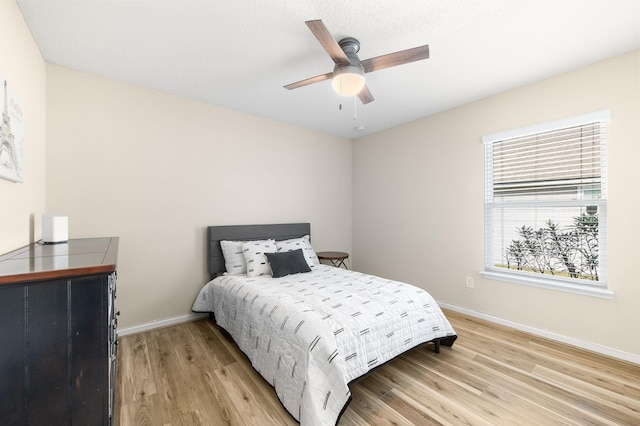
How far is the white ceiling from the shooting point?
1713 mm

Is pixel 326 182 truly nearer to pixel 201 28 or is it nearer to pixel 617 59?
pixel 201 28

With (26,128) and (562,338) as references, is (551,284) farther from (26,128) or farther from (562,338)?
(26,128)

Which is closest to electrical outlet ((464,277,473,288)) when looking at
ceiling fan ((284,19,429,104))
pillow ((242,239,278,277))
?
pillow ((242,239,278,277))

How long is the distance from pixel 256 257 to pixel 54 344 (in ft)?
6.78

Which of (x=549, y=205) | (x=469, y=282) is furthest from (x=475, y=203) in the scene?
(x=469, y=282)

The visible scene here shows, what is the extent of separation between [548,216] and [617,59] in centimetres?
141

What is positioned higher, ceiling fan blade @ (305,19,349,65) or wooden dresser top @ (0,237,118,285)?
ceiling fan blade @ (305,19,349,65)

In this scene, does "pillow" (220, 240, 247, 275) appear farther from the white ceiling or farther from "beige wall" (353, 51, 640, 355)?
"beige wall" (353, 51, 640, 355)

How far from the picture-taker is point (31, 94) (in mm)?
1931

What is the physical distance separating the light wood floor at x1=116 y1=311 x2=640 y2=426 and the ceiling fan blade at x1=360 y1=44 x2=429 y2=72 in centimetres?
213

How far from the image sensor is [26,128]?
6.06ft

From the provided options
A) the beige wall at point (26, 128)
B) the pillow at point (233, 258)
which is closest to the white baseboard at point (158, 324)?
the pillow at point (233, 258)

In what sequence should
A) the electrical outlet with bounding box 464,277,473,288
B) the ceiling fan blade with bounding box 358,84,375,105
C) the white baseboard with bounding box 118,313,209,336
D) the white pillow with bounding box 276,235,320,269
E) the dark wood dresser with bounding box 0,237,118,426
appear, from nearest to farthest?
the dark wood dresser with bounding box 0,237,118,426
the ceiling fan blade with bounding box 358,84,375,105
the white baseboard with bounding box 118,313,209,336
the electrical outlet with bounding box 464,277,473,288
the white pillow with bounding box 276,235,320,269

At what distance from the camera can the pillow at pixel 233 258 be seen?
3066 mm
